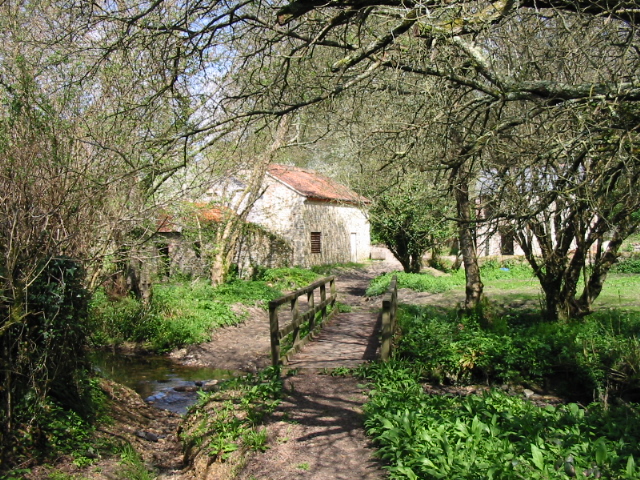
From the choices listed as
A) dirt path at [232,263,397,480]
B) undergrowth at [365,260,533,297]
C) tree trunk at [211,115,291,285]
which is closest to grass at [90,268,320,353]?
tree trunk at [211,115,291,285]

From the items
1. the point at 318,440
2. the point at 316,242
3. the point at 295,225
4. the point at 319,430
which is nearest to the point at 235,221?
the point at 295,225

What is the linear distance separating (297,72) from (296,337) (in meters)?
4.42

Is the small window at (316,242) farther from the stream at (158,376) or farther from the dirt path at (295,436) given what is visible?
the dirt path at (295,436)

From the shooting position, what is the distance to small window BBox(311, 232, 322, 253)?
29.0 metres

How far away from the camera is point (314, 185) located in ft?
101

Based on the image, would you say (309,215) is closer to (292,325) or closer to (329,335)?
(329,335)

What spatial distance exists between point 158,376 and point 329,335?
3.59m

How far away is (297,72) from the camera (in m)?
7.99

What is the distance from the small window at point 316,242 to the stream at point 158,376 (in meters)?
17.1

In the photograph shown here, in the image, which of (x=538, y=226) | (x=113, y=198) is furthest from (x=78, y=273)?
(x=538, y=226)

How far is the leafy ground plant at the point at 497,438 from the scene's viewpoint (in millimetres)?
3939

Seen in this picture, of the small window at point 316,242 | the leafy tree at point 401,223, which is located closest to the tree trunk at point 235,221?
the leafy tree at point 401,223

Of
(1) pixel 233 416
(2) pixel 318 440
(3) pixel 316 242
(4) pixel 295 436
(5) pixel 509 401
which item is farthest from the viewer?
(3) pixel 316 242

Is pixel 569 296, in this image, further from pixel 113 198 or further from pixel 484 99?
pixel 113 198
